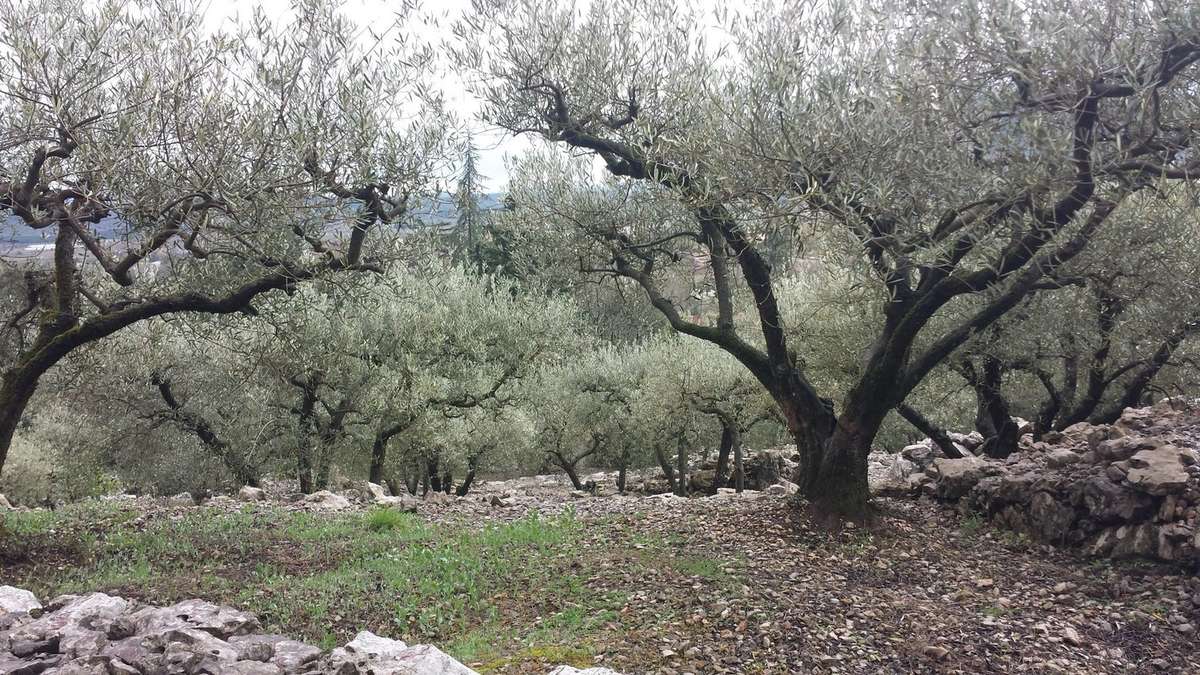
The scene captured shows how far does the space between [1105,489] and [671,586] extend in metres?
5.72

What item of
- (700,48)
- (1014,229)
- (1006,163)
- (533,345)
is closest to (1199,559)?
(1014,229)

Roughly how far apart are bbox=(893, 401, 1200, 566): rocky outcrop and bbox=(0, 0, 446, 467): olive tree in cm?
918

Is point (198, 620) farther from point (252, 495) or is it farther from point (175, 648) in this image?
point (252, 495)

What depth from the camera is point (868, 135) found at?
325 inches

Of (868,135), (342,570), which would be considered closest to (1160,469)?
(868,135)

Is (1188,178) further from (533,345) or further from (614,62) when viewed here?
(533,345)

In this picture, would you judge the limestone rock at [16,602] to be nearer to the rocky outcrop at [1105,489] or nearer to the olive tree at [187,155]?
the olive tree at [187,155]

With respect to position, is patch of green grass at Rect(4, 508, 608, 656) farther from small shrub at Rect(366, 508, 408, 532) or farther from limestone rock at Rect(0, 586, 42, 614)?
limestone rock at Rect(0, 586, 42, 614)

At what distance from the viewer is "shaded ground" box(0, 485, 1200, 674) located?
7.53m

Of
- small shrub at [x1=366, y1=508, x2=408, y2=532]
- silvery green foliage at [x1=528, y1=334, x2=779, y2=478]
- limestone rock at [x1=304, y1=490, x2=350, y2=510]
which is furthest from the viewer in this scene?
silvery green foliage at [x1=528, y1=334, x2=779, y2=478]

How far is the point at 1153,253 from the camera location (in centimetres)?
1148

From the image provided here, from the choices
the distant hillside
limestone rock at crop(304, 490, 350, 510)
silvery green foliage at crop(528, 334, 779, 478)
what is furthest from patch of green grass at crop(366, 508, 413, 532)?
silvery green foliage at crop(528, 334, 779, 478)

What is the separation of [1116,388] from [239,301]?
697 inches

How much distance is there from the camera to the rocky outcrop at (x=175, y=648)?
5645 mm
